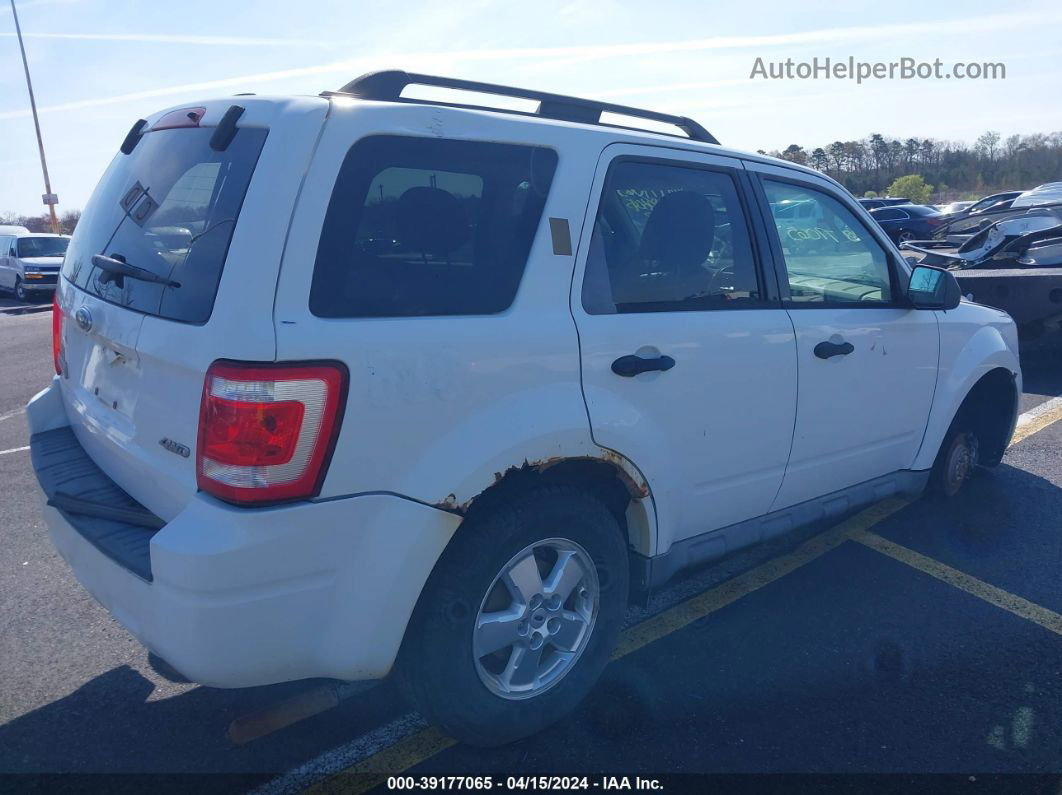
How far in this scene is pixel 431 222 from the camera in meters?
2.61

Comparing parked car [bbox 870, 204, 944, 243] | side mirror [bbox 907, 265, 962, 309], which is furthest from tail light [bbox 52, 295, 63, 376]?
parked car [bbox 870, 204, 944, 243]

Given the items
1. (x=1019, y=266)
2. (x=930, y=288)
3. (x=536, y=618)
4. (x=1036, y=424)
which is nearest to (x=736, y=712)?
(x=536, y=618)

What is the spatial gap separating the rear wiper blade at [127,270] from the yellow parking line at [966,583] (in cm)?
359

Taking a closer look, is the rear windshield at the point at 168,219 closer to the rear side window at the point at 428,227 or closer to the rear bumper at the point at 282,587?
the rear side window at the point at 428,227

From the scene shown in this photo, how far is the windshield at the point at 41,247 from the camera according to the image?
795 inches

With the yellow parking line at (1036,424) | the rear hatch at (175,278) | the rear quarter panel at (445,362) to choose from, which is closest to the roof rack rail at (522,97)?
the rear quarter panel at (445,362)

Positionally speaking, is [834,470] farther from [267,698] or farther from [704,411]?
[267,698]

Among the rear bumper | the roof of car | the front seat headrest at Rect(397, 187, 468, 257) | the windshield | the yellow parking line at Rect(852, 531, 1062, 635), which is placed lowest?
the yellow parking line at Rect(852, 531, 1062, 635)

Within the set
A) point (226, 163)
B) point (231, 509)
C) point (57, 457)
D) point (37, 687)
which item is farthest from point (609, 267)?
point (37, 687)

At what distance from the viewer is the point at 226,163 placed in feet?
8.23

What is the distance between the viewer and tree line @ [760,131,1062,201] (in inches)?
2004

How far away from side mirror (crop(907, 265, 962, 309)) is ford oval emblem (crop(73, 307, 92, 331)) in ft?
11.3

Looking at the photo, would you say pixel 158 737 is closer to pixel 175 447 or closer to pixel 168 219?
pixel 175 447

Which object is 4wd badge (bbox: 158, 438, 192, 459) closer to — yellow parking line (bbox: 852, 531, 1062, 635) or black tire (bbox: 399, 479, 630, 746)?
black tire (bbox: 399, 479, 630, 746)
